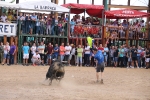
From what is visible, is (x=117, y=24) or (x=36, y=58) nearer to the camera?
(x=36, y=58)

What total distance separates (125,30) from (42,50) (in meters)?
7.24

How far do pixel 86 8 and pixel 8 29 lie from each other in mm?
6257

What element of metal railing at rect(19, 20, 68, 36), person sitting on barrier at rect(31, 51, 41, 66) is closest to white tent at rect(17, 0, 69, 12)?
metal railing at rect(19, 20, 68, 36)

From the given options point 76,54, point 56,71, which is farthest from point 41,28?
point 56,71

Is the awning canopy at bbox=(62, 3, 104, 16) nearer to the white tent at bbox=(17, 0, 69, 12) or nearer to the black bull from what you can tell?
the white tent at bbox=(17, 0, 69, 12)

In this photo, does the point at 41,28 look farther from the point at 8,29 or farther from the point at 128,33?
the point at 128,33

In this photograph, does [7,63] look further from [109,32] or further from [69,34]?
[109,32]

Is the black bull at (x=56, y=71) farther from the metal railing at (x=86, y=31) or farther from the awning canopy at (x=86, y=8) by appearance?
the awning canopy at (x=86, y=8)

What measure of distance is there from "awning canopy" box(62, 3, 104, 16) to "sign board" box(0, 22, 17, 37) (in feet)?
14.3

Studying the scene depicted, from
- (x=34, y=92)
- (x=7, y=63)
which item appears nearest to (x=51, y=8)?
(x=7, y=63)

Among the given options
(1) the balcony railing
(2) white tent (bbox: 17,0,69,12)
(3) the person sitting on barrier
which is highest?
(2) white tent (bbox: 17,0,69,12)

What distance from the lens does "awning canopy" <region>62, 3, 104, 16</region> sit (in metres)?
Answer: 28.7

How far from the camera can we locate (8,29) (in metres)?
26.7

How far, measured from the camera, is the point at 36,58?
26219 mm
